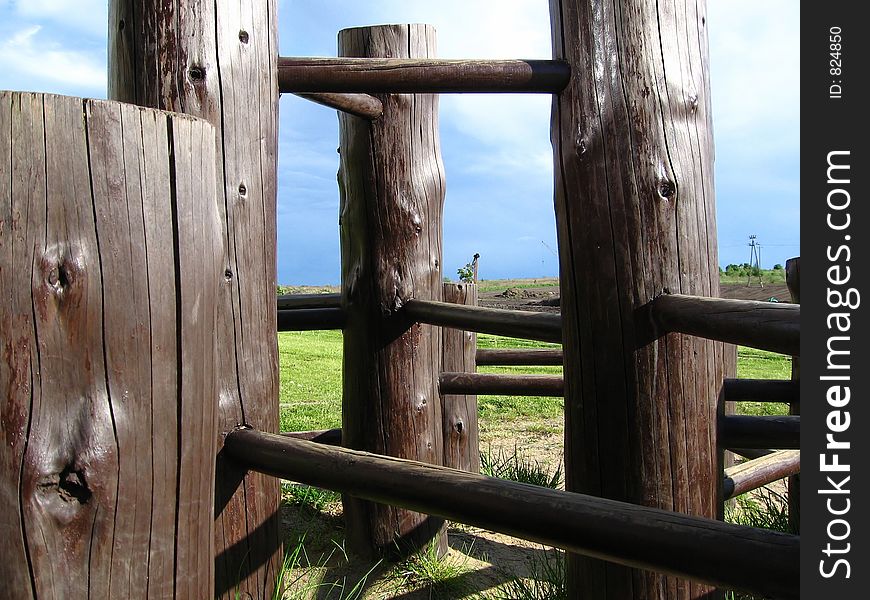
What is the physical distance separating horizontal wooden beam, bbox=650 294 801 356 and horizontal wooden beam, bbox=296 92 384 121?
5.95 feet

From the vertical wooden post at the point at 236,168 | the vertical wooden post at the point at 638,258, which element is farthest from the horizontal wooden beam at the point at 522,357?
the vertical wooden post at the point at 236,168

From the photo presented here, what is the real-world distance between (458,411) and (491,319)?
138 centimetres

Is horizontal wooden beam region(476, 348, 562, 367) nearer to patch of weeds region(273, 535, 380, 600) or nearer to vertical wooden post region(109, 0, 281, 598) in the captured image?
patch of weeds region(273, 535, 380, 600)

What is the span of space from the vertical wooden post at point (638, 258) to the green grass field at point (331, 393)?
471cm

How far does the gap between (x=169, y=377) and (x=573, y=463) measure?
128 centimetres

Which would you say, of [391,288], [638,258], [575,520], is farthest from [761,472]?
[575,520]

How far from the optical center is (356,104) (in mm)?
3615

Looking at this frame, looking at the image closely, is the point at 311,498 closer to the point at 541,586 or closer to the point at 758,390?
the point at 541,586

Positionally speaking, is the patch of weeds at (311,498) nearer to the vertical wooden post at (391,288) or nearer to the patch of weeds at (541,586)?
the vertical wooden post at (391,288)

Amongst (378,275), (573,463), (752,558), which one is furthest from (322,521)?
(752,558)

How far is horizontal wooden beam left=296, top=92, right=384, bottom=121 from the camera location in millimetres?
3383

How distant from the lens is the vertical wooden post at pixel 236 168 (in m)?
2.39

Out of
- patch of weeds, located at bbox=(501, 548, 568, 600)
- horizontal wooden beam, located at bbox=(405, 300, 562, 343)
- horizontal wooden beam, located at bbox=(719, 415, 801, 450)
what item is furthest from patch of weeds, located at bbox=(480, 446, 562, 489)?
horizontal wooden beam, located at bbox=(719, 415, 801, 450)

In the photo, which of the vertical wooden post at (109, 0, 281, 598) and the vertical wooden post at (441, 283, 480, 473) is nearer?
the vertical wooden post at (109, 0, 281, 598)
